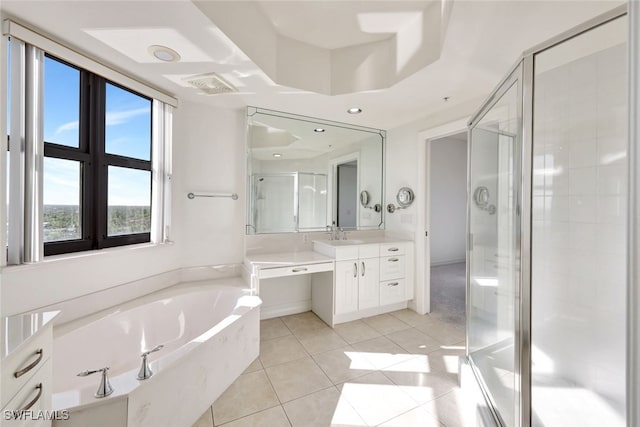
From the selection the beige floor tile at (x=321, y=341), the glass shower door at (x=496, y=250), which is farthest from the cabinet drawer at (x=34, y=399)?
the glass shower door at (x=496, y=250)

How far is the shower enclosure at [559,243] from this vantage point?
4.44 ft

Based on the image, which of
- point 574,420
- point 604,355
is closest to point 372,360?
point 574,420

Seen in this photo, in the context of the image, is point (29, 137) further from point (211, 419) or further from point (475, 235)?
point (475, 235)

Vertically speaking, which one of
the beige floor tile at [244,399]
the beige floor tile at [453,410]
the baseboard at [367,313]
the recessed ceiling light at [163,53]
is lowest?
the beige floor tile at [453,410]

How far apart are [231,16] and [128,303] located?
2.21 meters

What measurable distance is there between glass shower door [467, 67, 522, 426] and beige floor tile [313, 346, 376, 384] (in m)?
0.80

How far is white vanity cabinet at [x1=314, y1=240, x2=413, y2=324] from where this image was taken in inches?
106

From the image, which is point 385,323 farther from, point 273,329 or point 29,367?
point 29,367

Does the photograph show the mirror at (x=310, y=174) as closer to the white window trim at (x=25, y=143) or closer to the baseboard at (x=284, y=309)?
the baseboard at (x=284, y=309)

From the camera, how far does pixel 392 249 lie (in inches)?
117

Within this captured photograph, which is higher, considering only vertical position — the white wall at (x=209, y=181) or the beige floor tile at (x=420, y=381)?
the white wall at (x=209, y=181)

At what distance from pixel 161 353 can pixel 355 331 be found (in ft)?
5.71

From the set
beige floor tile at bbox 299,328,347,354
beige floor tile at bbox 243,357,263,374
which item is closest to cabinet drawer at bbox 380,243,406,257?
beige floor tile at bbox 299,328,347,354

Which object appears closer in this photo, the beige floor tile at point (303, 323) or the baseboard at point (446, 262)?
the beige floor tile at point (303, 323)
